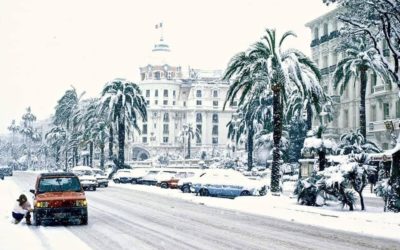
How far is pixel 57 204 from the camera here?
18453mm

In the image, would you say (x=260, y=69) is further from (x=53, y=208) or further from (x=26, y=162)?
(x=26, y=162)

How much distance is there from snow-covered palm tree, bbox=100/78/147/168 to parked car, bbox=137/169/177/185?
7.86 meters

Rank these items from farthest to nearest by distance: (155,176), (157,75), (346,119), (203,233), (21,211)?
1. (157,75)
2. (346,119)
3. (155,176)
4. (21,211)
5. (203,233)

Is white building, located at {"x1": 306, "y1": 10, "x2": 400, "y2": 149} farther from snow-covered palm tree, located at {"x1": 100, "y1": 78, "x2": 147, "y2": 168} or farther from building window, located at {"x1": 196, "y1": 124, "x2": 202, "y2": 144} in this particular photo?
building window, located at {"x1": 196, "y1": 124, "x2": 202, "y2": 144}

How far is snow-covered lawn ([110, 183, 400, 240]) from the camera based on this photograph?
18625 mm

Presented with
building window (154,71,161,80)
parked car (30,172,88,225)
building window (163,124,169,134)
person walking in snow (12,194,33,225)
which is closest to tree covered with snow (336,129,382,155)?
parked car (30,172,88,225)

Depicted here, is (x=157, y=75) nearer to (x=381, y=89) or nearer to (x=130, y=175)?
(x=130, y=175)

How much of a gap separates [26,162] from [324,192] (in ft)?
513

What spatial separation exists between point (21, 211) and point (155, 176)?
32.1 m

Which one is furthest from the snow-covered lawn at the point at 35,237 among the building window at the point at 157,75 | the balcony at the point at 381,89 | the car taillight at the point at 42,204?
the building window at the point at 157,75

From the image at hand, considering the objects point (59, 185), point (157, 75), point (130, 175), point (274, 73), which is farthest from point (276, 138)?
point (157, 75)

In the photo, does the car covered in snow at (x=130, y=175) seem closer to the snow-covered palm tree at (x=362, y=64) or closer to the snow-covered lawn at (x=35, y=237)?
the snow-covered palm tree at (x=362, y=64)

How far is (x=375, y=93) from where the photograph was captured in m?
57.0

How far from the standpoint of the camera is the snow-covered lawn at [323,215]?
18.6 meters
